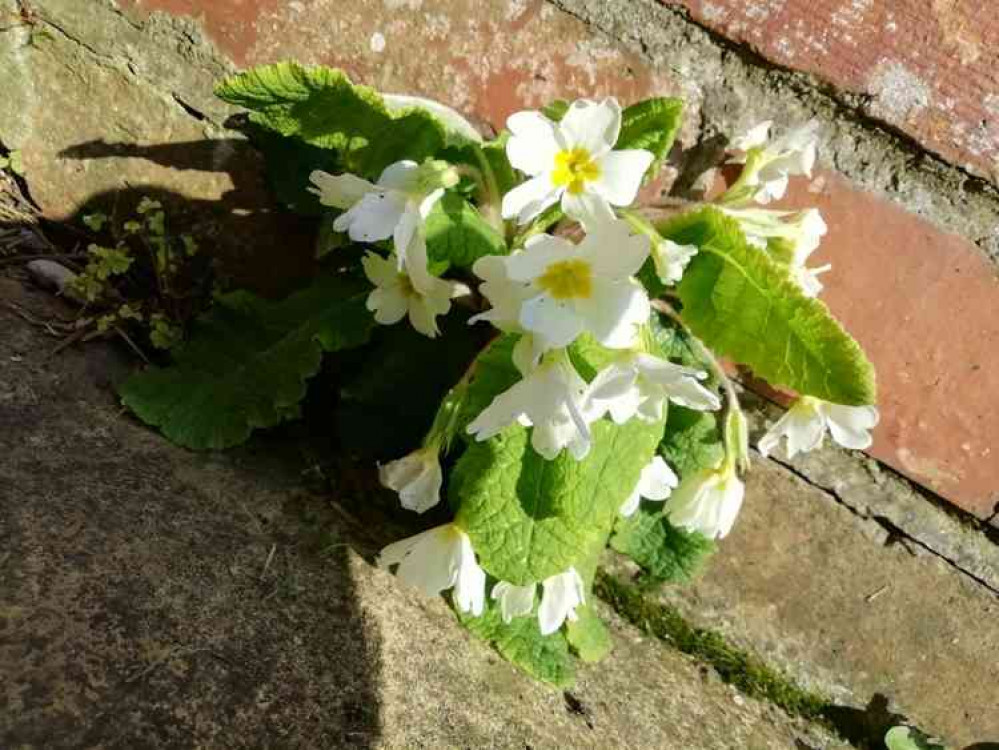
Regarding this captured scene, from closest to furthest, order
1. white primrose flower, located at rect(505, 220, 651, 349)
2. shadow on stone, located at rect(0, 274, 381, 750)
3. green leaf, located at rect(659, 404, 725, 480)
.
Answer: shadow on stone, located at rect(0, 274, 381, 750)
white primrose flower, located at rect(505, 220, 651, 349)
green leaf, located at rect(659, 404, 725, 480)

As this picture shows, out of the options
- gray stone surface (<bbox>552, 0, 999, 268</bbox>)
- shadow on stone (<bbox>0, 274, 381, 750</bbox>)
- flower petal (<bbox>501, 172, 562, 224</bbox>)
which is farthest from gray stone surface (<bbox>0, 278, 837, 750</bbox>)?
gray stone surface (<bbox>552, 0, 999, 268</bbox>)

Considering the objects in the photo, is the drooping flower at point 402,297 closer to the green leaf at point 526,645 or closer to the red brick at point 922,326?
the green leaf at point 526,645

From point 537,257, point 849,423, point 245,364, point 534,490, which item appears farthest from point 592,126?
point 245,364

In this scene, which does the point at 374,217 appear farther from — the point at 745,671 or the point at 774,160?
the point at 745,671

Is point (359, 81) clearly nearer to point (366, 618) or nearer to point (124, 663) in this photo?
point (366, 618)

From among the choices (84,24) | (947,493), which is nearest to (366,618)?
(947,493)

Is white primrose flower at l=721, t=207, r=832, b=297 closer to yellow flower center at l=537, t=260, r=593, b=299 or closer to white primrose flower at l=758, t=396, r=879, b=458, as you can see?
white primrose flower at l=758, t=396, r=879, b=458
